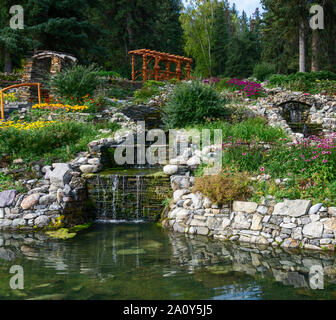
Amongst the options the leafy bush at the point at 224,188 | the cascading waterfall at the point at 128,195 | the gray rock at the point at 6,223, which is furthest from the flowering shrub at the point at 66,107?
the leafy bush at the point at 224,188

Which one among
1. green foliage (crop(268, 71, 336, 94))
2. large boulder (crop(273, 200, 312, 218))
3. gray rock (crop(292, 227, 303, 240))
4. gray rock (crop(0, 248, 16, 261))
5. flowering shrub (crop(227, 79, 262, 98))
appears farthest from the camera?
green foliage (crop(268, 71, 336, 94))

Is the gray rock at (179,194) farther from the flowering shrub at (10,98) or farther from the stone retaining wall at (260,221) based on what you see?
the flowering shrub at (10,98)

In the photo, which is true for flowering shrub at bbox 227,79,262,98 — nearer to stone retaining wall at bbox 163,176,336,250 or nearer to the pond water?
stone retaining wall at bbox 163,176,336,250

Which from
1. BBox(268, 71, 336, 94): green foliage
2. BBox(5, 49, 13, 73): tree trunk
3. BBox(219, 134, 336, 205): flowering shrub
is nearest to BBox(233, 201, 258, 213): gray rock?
BBox(219, 134, 336, 205): flowering shrub

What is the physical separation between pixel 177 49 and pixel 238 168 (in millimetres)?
28093

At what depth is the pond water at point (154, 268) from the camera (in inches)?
142

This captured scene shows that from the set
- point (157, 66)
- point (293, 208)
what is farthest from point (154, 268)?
point (157, 66)

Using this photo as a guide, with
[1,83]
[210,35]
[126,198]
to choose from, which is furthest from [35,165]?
[210,35]

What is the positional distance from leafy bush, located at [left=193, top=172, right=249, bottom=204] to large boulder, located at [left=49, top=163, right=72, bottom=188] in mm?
2844

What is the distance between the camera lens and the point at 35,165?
755 centimetres

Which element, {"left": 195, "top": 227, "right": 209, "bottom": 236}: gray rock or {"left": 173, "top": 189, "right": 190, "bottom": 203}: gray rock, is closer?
{"left": 195, "top": 227, "right": 209, "bottom": 236}: gray rock

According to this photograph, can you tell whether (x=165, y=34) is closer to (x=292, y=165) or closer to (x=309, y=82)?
(x=309, y=82)

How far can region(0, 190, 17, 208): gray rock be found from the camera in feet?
21.6

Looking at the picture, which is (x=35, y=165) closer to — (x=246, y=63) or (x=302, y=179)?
(x=302, y=179)
